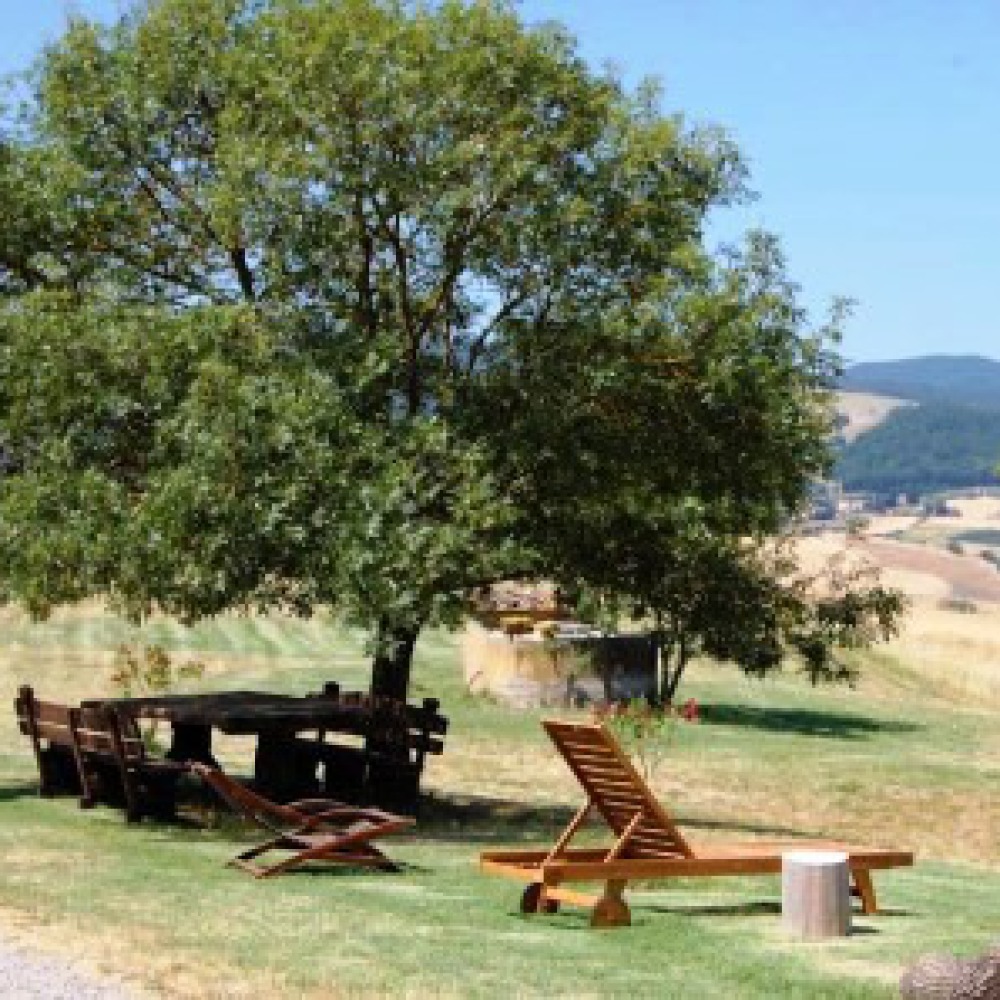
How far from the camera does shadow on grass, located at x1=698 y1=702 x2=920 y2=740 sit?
130ft

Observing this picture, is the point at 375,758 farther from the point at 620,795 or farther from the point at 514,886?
the point at 620,795

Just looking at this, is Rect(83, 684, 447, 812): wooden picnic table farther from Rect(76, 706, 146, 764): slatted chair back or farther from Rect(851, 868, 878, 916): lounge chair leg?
Rect(851, 868, 878, 916): lounge chair leg

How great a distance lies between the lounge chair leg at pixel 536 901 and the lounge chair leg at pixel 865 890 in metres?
2.25

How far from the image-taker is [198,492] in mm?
20422

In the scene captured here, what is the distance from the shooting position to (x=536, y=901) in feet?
46.9

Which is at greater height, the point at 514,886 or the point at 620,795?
the point at 620,795

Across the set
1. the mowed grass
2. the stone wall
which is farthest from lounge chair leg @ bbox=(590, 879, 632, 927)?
the stone wall

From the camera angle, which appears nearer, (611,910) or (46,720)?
(611,910)

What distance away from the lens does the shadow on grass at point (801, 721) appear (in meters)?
39.5

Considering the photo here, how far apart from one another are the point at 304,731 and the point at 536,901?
27.1 ft

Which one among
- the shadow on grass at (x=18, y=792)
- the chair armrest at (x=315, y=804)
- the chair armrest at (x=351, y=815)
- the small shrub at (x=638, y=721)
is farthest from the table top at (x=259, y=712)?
the chair armrest at (x=351, y=815)

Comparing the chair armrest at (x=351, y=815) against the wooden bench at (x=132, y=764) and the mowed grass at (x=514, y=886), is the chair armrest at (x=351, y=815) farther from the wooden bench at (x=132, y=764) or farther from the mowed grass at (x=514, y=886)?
the wooden bench at (x=132, y=764)

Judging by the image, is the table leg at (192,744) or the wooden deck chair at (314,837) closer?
the wooden deck chair at (314,837)

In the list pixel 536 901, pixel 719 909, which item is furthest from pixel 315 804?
pixel 719 909
